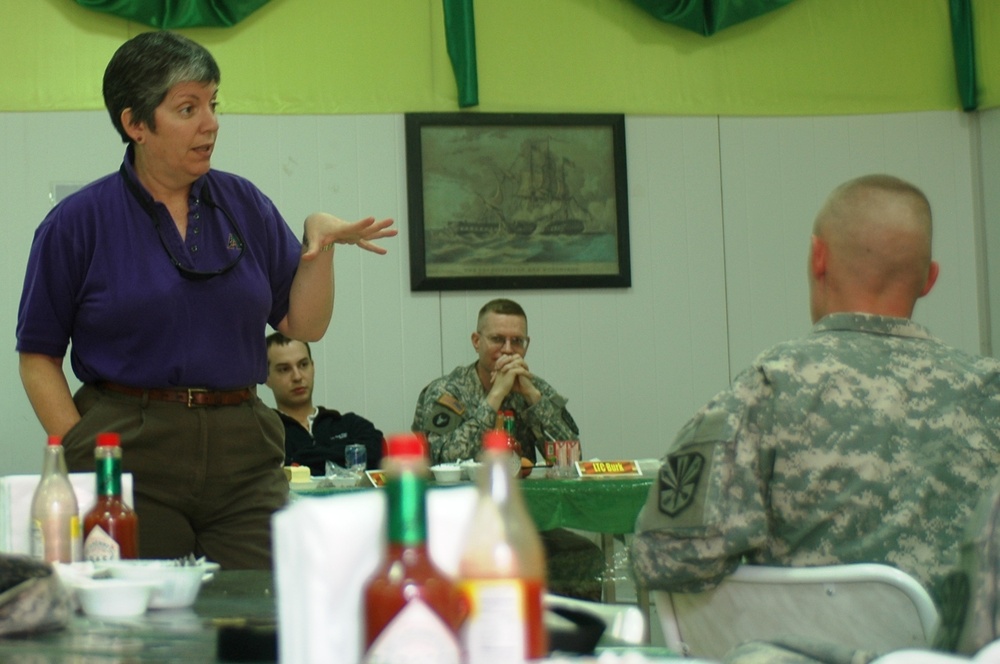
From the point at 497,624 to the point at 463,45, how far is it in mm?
5277

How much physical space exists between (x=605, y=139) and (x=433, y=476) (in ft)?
8.26

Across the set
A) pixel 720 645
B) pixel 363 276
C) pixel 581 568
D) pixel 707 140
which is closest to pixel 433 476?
pixel 581 568

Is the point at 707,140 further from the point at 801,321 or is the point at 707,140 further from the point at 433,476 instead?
the point at 433,476

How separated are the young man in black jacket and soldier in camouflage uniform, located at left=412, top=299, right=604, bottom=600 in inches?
9.0

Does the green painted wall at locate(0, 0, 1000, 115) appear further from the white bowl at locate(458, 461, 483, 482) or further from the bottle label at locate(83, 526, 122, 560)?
the bottle label at locate(83, 526, 122, 560)

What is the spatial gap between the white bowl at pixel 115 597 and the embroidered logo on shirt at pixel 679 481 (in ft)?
2.44

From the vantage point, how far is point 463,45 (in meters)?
5.86

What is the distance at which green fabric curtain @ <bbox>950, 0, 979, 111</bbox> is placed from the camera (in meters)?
6.35

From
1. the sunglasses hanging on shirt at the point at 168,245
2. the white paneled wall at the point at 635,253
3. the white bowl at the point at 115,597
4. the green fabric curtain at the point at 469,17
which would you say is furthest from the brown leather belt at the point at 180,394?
the green fabric curtain at the point at 469,17

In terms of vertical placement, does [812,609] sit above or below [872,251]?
below

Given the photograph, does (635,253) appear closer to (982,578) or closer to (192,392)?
(192,392)

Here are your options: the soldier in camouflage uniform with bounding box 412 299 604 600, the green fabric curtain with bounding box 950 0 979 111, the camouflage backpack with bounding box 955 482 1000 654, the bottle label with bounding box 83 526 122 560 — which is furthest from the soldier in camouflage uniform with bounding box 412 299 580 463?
the camouflage backpack with bounding box 955 482 1000 654

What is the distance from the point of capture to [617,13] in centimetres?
622

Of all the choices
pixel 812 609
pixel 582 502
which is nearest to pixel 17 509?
pixel 812 609
